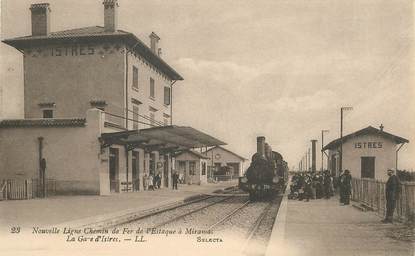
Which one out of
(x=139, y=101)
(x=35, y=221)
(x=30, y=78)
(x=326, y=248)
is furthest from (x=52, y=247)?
(x=139, y=101)

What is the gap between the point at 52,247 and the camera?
9273 millimetres

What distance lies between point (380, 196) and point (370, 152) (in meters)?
15.0

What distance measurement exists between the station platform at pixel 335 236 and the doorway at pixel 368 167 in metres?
15.7

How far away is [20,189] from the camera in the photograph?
62.4 feet

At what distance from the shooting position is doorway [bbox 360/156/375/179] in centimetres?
2920

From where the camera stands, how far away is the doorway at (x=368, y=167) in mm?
29203

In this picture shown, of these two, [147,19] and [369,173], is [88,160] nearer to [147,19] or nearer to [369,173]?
[147,19]

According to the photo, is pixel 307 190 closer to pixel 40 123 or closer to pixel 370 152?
pixel 370 152

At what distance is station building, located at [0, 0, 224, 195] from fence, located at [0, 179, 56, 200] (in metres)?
0.57

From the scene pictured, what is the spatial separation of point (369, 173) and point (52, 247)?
78.3 feet

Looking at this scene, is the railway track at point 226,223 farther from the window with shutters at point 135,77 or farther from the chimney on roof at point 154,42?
the chimney on roof at point 154,42

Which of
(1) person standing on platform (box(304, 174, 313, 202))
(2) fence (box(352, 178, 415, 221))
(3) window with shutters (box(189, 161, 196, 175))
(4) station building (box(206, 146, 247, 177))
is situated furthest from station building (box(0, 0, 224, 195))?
(4) station building (box(206, 146, 247, 177))

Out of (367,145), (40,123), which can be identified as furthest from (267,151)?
(40,123)

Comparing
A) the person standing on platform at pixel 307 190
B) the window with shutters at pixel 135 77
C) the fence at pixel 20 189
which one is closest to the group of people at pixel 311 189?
the person standing on platform at pixel 307 190
